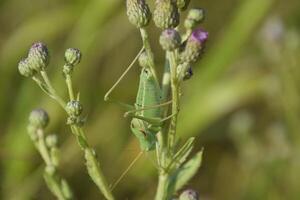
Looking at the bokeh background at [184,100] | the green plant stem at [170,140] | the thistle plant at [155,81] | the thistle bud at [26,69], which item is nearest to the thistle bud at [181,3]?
the thistle plant at [155,81]

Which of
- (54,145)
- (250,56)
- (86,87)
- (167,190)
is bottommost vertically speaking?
(250,56)

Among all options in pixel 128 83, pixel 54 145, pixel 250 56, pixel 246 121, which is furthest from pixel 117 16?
pixel 54 145

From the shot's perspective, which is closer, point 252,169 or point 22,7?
point 252,169

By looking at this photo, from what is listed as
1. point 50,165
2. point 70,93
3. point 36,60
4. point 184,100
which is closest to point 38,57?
point 36,60

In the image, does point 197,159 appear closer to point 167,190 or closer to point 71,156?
point 167,190

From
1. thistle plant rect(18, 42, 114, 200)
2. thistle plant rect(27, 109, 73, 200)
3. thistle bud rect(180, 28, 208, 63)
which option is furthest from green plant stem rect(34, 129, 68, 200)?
thistle bud rect(180, 28, 208, 63)

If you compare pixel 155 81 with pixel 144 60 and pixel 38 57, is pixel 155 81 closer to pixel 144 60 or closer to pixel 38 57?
pixel 144 60
